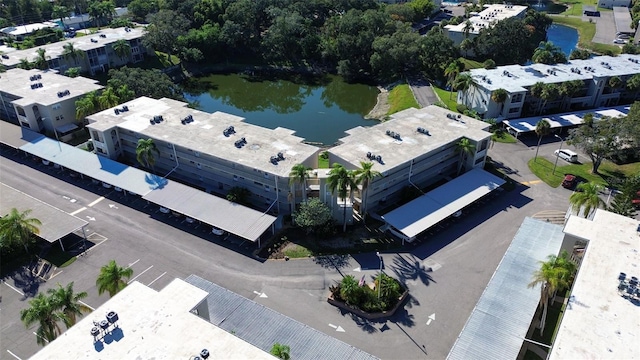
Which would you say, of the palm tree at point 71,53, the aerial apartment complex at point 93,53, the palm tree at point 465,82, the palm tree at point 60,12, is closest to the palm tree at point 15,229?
the aerial apartment complex at point 93,53

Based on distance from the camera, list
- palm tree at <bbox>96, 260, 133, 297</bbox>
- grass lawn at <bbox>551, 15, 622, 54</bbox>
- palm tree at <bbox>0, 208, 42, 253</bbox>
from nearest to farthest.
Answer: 1. palm tree at <bbox>96, 260, 133, 297</bbox>
2. palm tree at <bbox>0, 208, 42, 253</bbox>
3. grass lawn at <bbox>551, 15, 622, 54</bbox>

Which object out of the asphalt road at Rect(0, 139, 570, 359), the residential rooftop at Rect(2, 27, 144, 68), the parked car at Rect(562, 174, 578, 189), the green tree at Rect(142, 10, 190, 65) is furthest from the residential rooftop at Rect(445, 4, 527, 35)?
the residential rooftop at Rect(2, 27, 144, 68)

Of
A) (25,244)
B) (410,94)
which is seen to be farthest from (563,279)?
(410,94)

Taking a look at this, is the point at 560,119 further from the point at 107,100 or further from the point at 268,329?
the point at 107,100

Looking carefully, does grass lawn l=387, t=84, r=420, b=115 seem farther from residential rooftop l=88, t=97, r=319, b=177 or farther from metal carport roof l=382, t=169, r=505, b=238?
residential rooftop l=88, t=97, r=319, b=177

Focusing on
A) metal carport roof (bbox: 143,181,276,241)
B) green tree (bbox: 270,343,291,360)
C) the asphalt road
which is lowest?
the asphalt road

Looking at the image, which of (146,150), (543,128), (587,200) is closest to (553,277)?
(587,200)

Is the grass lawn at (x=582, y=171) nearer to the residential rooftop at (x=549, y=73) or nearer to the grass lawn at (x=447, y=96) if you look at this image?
the residential rooftop at (x=549, y=73)
